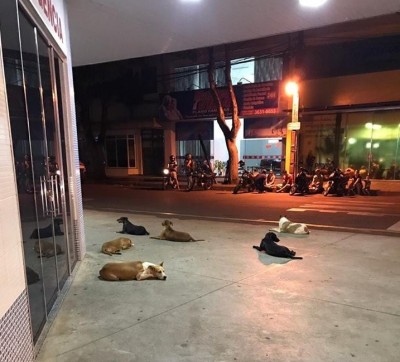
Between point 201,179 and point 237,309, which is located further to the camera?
point 201,179

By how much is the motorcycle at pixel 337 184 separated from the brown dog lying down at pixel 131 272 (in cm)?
1047

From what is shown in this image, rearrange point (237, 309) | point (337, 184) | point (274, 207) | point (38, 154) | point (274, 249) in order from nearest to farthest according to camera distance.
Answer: point (38, 154)
point (237, 309)
point (274, 249)
point (274, 207)
point (337, 184)

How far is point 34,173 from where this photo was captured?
10.4 ft

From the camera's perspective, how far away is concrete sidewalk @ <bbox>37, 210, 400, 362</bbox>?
2812 millimetres

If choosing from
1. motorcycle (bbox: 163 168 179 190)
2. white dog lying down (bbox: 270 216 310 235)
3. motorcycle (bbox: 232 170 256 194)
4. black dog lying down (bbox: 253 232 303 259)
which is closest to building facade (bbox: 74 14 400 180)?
motorcycle (bbox: 232 170 256 194)

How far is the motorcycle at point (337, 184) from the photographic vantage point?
13242 millimetres

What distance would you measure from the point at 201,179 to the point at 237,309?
42.6 feet

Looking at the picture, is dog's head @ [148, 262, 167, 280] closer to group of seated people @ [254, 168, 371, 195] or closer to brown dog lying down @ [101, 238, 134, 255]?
brown dog lying down @ [101, 238, 134, 255]

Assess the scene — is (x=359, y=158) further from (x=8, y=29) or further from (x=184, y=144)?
(x=8, y=29)

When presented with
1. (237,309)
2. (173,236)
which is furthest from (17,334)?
(173,236)

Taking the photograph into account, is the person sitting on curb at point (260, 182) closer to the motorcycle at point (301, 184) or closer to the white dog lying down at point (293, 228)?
the motorcycle at point (301, 184)

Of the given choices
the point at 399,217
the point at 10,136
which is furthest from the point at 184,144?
the point at 10,136

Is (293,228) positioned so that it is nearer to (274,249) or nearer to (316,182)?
(274,249)

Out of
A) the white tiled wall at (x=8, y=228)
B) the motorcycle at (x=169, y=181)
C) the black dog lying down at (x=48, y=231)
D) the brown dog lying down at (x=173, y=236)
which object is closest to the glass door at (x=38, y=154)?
the black dog lying down at (x=48, y=231)
